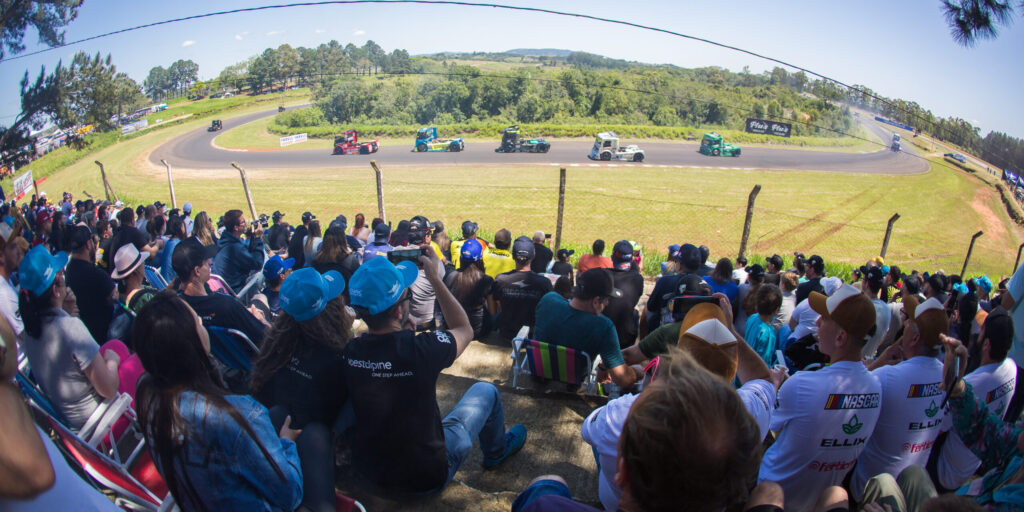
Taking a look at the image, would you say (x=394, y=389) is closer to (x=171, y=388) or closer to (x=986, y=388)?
(x=171, y=388)

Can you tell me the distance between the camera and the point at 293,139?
119 ft

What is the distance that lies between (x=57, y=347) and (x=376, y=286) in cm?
205

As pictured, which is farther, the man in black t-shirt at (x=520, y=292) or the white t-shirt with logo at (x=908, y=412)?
the man in black t-shirt at (x=520, y=292)

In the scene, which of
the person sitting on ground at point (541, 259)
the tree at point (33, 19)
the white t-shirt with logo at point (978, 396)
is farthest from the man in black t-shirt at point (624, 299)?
the tree at point (33, 19)

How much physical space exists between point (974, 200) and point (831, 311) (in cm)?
2932

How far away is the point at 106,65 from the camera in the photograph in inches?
724

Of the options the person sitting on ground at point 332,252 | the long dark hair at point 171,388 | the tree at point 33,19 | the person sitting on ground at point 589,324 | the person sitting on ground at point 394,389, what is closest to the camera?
the long dark hair at point 171,388

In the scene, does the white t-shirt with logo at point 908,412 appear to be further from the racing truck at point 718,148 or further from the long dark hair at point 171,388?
the racing truck at point 718,148

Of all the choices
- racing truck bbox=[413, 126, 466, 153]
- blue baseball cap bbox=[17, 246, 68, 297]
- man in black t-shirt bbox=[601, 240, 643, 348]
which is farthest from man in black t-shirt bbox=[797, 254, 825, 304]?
racing truck bbox=[413, 126, 466, 153]

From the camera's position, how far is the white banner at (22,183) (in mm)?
15492

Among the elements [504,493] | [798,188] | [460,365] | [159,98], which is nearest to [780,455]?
[504,493]

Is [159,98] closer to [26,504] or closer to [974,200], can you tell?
[26,504]

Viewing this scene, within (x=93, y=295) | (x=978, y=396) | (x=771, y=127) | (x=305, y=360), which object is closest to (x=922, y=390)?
(x=978, y=396)

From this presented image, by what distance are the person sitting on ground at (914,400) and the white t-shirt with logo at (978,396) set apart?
310 mm
